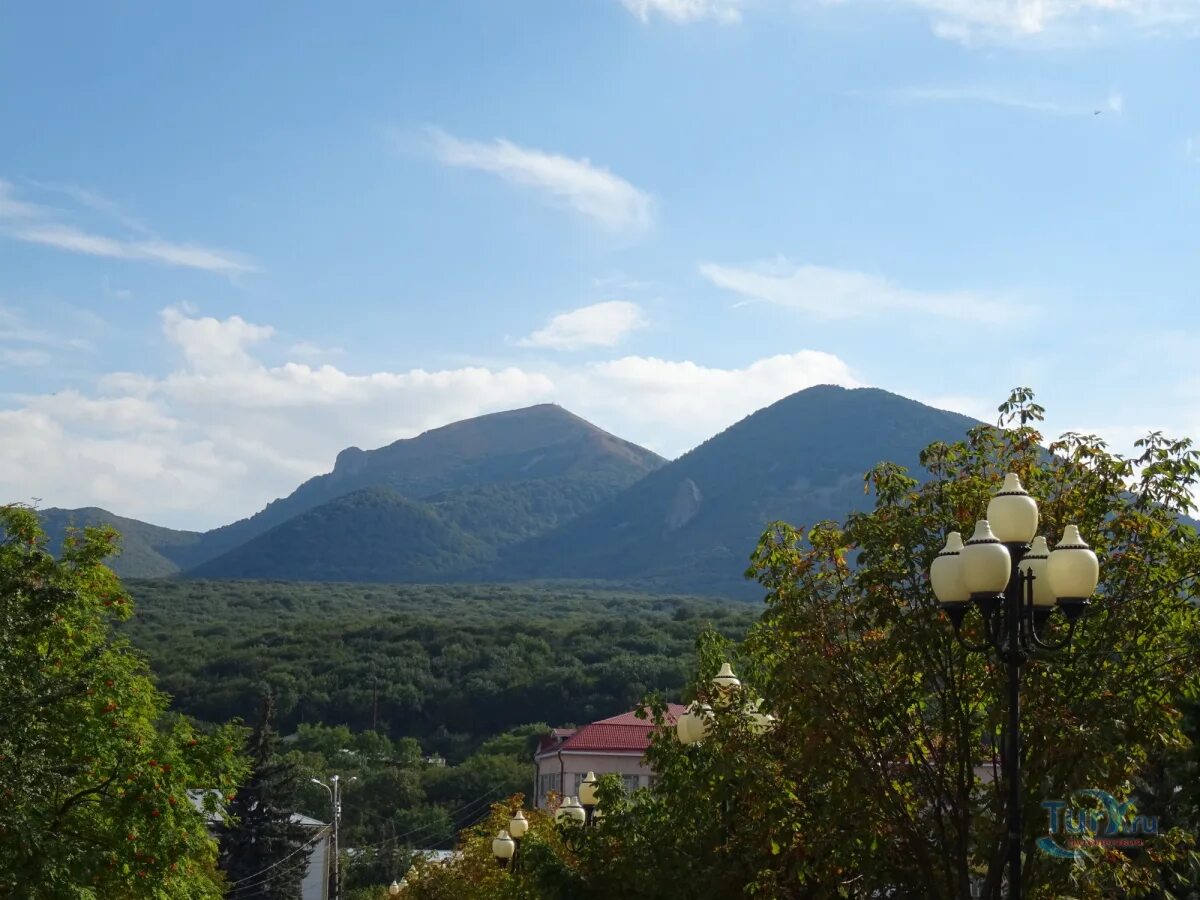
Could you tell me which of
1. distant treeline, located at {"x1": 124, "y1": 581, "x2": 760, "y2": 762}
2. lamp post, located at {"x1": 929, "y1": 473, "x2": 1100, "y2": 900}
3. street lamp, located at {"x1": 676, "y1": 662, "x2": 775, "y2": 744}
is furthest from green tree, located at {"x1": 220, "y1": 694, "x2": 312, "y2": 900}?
lamp post, located at {"x1": 929, "y1": 473, "x2": 1100, "y2": 900}

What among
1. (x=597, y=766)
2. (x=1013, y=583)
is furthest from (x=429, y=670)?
(x=1013, y=583)

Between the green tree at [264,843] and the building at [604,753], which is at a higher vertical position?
the building at [604,753]

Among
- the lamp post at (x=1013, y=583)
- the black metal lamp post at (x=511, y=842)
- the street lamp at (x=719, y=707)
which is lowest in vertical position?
the black metal lamp post at (x=511, y=842)

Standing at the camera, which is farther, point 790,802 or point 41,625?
point 41,625

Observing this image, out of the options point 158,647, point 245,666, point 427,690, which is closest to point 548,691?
point 427,690

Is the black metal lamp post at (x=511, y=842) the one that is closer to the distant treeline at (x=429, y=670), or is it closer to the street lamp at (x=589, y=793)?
the street lamp at (x=589, y=793)

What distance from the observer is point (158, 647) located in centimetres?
13312

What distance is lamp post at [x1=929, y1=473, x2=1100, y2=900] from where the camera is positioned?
873 centimetres

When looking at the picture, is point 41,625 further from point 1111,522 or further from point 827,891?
point 1111,522

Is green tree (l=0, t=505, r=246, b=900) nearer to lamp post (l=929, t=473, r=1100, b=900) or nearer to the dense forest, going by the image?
lamp post (l=929, t=473, r=1100, b=900)

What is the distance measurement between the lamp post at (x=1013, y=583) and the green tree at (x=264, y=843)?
1858 inches

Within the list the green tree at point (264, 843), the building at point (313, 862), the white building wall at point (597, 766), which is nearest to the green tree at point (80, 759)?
Answer: the white building wall at point (597, 766)

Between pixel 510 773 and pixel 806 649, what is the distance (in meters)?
70.1

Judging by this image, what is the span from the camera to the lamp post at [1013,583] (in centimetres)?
873
